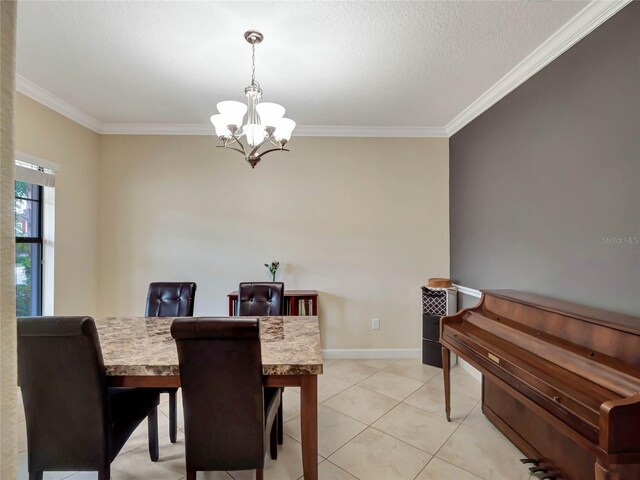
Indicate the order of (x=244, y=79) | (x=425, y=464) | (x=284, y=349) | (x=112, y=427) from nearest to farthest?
(x=112, y=427) < (x=284, y=349) < (x=425, y=464) < (x=244, y=79)

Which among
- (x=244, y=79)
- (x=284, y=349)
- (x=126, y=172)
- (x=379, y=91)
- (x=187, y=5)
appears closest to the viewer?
(x=284, y=349)

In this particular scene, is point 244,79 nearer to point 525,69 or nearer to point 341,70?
point 341,70

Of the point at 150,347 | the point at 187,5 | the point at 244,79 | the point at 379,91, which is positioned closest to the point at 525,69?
the point at 379,91

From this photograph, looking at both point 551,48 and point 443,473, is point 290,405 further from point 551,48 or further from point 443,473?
point 551,48

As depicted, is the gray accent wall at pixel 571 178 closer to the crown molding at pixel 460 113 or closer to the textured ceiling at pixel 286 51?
the crown molding at pixel 460 113

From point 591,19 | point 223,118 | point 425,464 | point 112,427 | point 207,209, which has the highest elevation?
point 591,19

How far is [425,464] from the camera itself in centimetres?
178

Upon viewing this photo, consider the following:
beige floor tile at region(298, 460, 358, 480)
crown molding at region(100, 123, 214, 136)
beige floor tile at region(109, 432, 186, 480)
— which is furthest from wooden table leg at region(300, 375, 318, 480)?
crown molding at region(100, 123, 214, 136)

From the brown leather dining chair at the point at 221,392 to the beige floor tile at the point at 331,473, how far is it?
1.86 ft

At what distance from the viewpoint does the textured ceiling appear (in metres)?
1.71

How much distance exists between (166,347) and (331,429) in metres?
1.36

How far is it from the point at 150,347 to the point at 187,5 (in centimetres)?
196

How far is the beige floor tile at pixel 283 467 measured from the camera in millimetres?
1707

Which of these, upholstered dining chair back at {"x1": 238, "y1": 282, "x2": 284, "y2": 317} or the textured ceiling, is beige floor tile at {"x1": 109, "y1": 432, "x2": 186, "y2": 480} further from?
the textured ceiling
